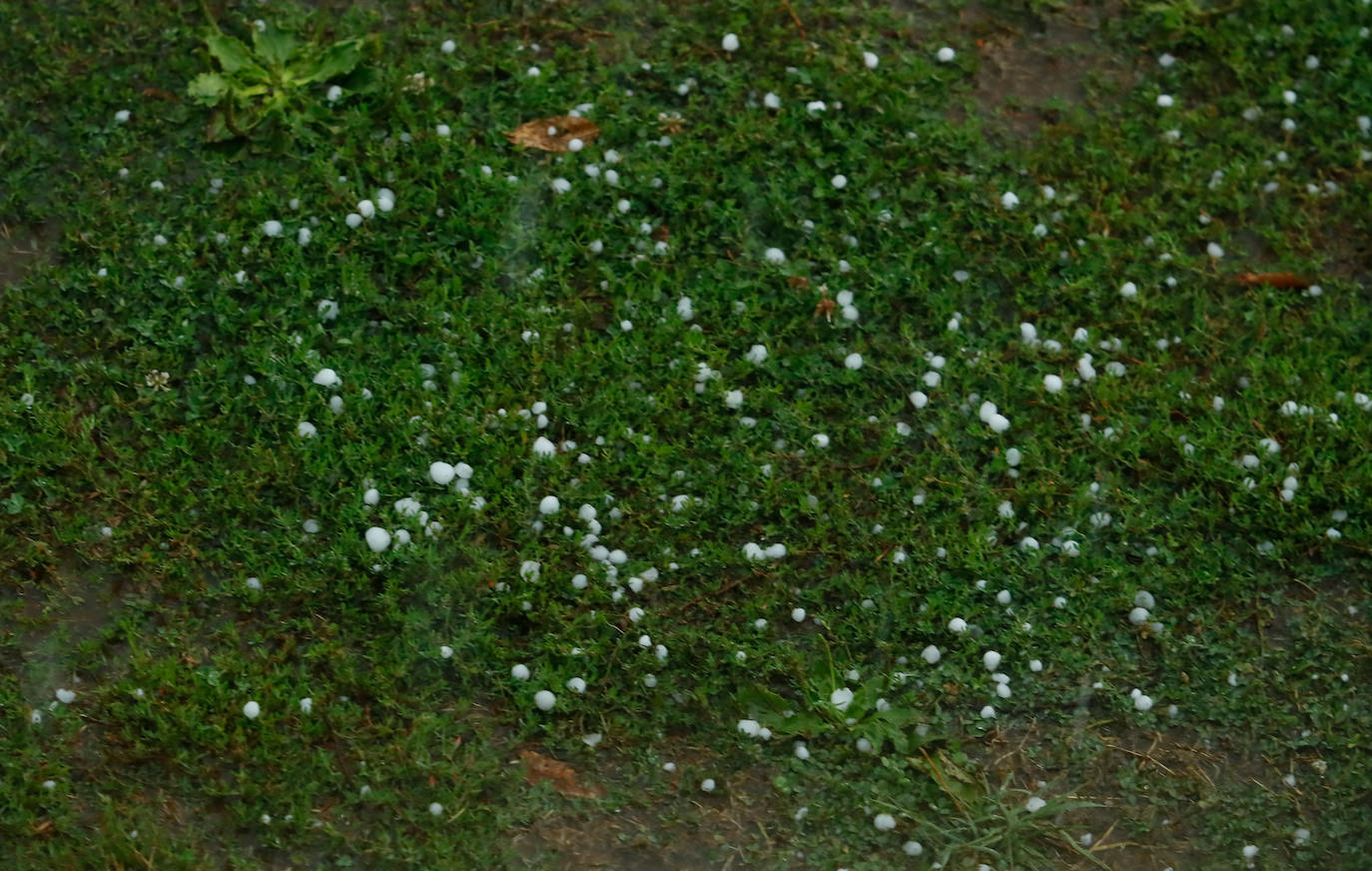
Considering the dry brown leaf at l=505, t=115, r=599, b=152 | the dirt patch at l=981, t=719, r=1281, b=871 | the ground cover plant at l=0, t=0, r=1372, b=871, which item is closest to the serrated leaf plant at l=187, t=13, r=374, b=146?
the ground cover plant at l=0, t=0, r=1372, b=871

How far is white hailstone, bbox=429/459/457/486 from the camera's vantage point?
3.82 meters

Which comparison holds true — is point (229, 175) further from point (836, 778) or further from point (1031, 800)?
point (1031, 800)

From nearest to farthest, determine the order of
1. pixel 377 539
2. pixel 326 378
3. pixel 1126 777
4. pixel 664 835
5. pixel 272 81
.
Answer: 1. pixel 664 835
2. pixel 1126 777
3. pixel 377 539
4. pixel 326 378
5. pixel 272 81

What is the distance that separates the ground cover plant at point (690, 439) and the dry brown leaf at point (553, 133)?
0.8 inches

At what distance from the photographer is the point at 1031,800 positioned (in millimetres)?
3480

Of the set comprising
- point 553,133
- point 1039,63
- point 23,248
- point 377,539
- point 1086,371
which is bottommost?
point 377,539

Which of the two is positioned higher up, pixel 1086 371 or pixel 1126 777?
pixel 1086 371

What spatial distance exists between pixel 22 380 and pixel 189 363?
0.50 metres

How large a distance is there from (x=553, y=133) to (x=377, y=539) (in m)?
1.77

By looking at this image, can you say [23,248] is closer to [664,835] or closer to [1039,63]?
[664,835]

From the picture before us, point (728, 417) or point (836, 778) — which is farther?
point (728, 417)

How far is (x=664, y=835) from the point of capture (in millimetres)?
3404

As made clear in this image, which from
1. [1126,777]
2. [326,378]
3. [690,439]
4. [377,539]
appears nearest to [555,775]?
[377,539]

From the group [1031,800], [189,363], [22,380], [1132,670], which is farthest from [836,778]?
[22,380]
